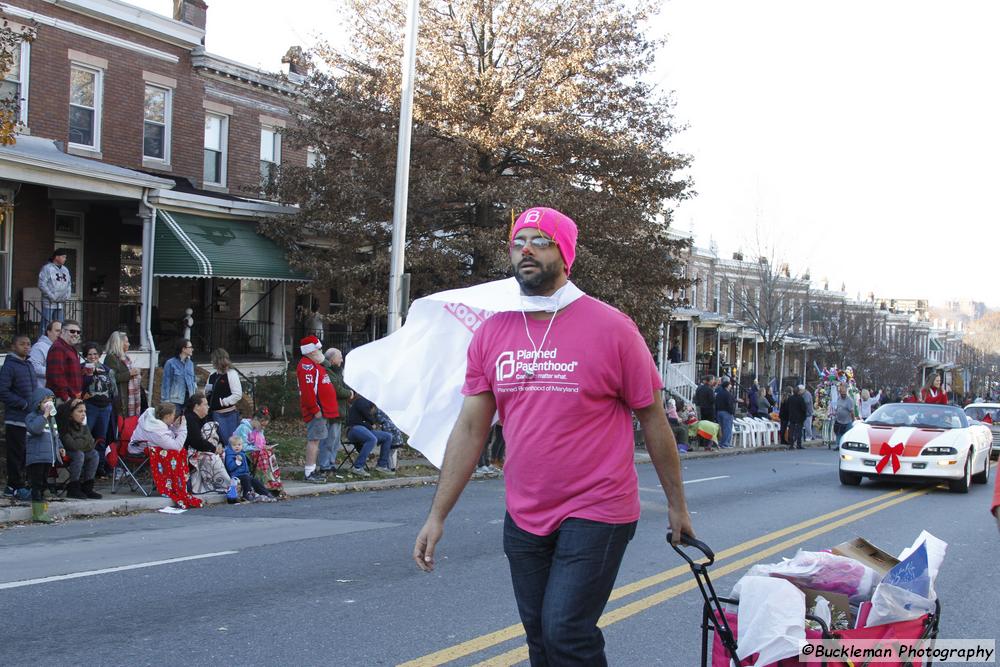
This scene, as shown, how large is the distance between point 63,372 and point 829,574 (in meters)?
10.0

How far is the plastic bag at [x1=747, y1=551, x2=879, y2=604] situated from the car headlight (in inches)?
473

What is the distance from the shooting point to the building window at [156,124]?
22719 millimetres

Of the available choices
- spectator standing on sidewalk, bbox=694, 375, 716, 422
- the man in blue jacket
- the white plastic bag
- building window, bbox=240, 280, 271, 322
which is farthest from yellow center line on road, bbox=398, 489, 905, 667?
building window, bbox=240, 280, 271, 322

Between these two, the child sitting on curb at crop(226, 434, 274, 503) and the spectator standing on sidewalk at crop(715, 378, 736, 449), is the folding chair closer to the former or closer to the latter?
the child sitting on curb at crop(226, 434, 274, 503)

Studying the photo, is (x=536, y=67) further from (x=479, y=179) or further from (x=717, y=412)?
(x=717, y=412)

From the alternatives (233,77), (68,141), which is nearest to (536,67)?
(233,77)

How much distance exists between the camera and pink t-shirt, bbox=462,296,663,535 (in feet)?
12.0

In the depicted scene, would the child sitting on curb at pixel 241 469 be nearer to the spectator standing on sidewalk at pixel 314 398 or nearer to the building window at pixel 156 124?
the spectator standing on sidewalk at pixel 314 398

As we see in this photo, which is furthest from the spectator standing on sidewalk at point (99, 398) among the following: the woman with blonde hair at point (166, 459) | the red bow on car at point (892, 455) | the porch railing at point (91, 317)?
the red bow on car at point (892, 455)

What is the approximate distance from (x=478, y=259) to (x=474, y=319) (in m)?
17.1

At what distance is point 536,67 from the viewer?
21875 mm

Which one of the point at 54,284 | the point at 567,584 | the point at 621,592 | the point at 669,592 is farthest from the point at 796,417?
the point at 567,584

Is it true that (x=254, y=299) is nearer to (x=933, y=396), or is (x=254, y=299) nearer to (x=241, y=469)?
(x=241, y=469)

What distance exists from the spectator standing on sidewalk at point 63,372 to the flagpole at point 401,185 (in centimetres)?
607
